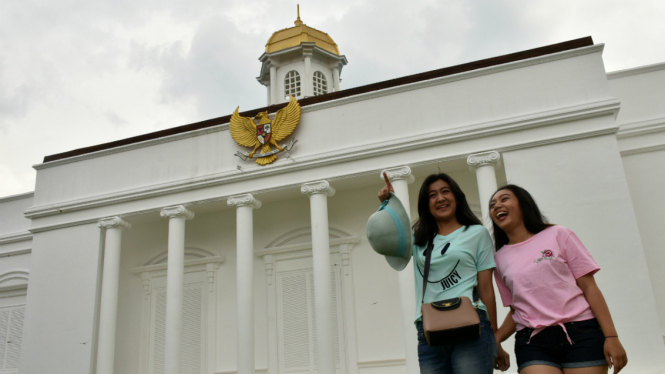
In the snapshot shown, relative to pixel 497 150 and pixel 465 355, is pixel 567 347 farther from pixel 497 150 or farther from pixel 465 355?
pixel 497 150

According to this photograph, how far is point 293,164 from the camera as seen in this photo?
40.7 feet

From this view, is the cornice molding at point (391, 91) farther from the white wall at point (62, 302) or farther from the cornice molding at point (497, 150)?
the white wall at point (62, 302)

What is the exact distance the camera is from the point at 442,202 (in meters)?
3.52

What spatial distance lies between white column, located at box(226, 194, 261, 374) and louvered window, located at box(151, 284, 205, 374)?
8.68ft

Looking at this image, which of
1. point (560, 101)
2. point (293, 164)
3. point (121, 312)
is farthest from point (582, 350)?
point (121, 312)

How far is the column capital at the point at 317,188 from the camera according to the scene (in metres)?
12.1

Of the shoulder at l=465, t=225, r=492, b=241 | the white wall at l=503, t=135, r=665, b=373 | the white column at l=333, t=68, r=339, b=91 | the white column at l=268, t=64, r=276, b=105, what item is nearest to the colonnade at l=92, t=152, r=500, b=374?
the white wall at l=503, t=135, r=665, b=373

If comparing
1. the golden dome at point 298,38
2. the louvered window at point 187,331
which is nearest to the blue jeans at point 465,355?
the louvered window at point 187,331

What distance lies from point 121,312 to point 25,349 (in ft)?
7.53

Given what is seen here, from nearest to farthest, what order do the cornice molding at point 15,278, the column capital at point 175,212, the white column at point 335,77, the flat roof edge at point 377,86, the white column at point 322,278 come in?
the white column at point 322,278 < the flat roof edge at point 377,86 < the column capital at point 175,212 < the cornice molding at point 15,278 < the white column at point 335,77

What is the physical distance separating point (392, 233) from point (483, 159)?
26.9 feet

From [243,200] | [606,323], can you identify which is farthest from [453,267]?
[243,200]

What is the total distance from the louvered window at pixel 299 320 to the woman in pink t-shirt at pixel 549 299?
32.4ft

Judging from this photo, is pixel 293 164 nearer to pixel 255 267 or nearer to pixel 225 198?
pixel 225 198
